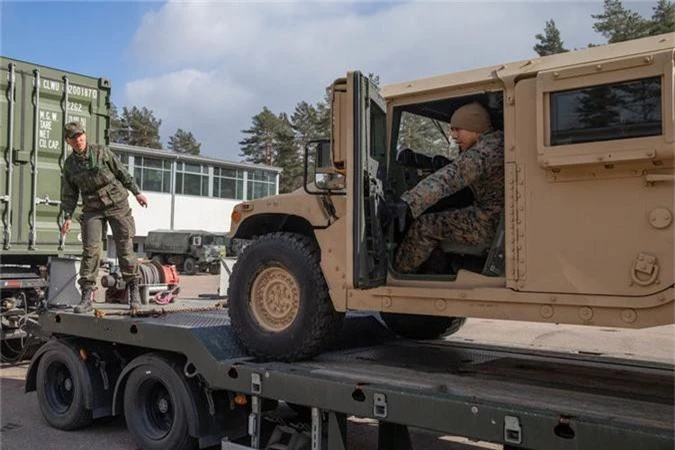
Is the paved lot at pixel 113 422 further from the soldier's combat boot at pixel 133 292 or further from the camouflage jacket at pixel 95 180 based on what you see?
the camouflage jacket at pixel 95 180

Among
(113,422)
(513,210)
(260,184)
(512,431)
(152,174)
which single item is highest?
(260,184)

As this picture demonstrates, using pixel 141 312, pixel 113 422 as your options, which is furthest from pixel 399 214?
pixel 113 422

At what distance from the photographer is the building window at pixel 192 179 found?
4200 centimetres

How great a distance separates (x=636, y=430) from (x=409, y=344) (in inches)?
114

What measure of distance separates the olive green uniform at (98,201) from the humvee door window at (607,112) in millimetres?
4319

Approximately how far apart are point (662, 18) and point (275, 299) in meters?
29.8

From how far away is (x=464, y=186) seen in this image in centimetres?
417

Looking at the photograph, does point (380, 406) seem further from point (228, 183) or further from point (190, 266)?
point (228, 183)

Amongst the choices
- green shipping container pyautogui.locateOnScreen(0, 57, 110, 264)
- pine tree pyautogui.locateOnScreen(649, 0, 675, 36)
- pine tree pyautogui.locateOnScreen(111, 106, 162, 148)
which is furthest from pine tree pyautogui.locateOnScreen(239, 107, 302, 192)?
green shipping container pyautogui.locateOnScreen(0, 57, 110, 264)

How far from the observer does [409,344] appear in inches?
230

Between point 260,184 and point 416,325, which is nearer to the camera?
point 416,325

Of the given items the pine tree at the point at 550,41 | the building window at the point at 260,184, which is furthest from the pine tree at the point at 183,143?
the pine tree at the point at 550,41

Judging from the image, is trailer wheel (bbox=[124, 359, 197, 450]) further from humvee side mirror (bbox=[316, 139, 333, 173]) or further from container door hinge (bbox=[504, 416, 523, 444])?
container door hinge (bbox=[504, 416, 523, 444])

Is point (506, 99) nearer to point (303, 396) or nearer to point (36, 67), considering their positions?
point (303, 396)
